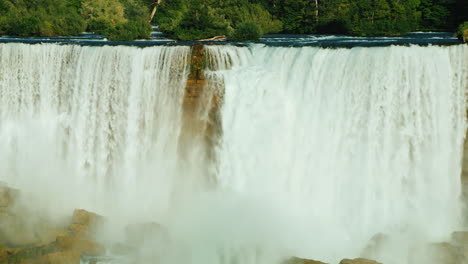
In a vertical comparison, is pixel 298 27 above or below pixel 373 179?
above

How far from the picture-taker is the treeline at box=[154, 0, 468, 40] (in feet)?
73.2

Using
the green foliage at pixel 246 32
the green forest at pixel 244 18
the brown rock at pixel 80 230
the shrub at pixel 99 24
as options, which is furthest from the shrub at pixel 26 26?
the brown rock at pixel 80 230

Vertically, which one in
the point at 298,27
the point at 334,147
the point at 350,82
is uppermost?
the point at 298,27

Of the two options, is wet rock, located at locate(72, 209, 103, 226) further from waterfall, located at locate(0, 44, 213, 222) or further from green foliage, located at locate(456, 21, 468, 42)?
green foliage, located at locate(456, 21, 468, 42)

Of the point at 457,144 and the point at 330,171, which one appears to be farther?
the point at 330,171

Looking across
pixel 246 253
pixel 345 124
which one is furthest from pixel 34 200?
pixel 345 124

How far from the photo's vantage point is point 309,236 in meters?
13.3

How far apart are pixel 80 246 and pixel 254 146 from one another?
20.3 feet

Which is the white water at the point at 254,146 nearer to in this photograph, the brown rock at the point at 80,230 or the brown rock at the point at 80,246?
the brown rock at the point at 80,230

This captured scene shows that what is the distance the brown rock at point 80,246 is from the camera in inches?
460

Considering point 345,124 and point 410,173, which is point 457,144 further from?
point 345,124

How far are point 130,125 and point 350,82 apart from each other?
7.35m

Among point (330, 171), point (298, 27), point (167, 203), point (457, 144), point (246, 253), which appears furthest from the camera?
point (298, 27)

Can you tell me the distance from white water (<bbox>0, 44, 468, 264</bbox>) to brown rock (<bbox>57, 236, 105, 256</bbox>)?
994mm
